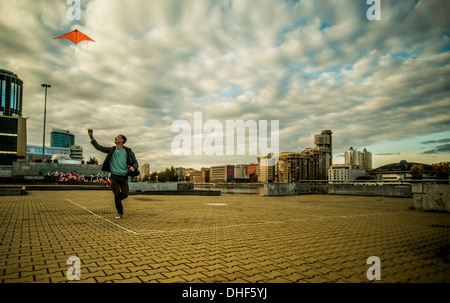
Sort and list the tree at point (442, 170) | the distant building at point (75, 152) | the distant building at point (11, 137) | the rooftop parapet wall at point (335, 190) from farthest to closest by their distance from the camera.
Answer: the distant building at point (75, 152) < the tree at point (442, 170) < the distant building at point (11, 137) < the rooftop parapet wall at point (335, 190)

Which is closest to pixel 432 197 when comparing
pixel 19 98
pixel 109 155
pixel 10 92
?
pixel 109 155

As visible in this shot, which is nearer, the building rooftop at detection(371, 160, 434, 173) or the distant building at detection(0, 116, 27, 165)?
the distant building at detection(0, 116, 27, 165)

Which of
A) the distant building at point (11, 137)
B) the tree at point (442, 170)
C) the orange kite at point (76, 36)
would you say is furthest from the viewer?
the tree at point (442, 170)

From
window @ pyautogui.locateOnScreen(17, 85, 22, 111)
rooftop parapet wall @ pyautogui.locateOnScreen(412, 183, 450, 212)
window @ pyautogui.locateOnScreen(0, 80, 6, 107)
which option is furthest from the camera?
window @ pyautogui.locateOnScreen(17, 85, 22, 111)

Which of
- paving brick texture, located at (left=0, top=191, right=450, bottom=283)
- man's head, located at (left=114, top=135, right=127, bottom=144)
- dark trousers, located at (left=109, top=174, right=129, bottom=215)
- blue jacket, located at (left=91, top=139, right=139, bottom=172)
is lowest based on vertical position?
paving brick texture, located at (left=0, top=191, right=450, bottom=283)

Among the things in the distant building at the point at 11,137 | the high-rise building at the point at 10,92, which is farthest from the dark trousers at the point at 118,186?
the high-rise building at the point at 10,92

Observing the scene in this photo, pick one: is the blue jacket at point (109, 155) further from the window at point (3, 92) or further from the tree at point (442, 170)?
the window at point (3, 92)

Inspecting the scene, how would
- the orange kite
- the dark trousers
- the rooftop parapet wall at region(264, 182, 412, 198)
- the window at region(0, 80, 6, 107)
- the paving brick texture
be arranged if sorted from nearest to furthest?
1. the paving brick texture
2. the dark trousers
3. the orange kite
4. the rooftop parapet wall at region(264, 182, 412, 198)
5. the window at region(0, 80, 6, 107)

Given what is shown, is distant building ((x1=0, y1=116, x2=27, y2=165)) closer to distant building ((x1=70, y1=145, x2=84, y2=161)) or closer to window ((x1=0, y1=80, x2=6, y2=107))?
window ((x1=0, y1=80, x2=6, y2=107))

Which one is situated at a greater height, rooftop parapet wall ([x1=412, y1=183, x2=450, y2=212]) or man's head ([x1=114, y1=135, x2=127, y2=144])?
man's head ([x1=114, y1=135, x2=127, y2=144])

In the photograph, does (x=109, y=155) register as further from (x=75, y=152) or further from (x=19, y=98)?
(x=19, y=98)

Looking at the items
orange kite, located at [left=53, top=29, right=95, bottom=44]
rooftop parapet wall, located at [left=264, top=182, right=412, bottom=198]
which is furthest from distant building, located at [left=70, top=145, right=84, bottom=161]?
orange kite, located at [left=53, top=29, right=95, bottom=44]
